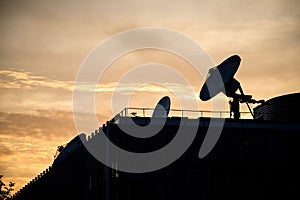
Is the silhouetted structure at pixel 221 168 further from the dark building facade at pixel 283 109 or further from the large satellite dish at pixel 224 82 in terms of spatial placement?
the dark building facade at pixel 283 109

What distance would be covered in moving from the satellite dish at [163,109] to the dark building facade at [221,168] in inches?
59.5

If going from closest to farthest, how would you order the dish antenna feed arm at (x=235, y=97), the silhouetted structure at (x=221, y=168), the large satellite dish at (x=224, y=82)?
the silhouetted structure at (x=221, y=168)
the large satellite dish at (x=224, y=82)
the dish antenna feed arm at (x=235, y=97)

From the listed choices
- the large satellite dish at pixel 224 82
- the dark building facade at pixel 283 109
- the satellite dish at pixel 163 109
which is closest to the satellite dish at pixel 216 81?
the large satellite dish at pixel 224 82

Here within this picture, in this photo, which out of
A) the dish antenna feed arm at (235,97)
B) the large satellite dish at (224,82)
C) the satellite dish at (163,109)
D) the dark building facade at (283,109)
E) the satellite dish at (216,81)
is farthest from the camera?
the dark building facade at (283,109)

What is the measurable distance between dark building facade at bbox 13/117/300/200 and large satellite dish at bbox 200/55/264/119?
2.62 metres

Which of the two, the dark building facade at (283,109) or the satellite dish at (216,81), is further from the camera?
the dark building facade at (283,109)

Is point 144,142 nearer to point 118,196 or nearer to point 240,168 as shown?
point 118,196

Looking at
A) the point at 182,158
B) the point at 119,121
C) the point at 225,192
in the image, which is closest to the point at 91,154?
the point at 119,121

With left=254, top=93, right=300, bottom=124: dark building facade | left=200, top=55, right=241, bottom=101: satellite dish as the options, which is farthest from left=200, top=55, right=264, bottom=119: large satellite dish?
left=254, top=93, right=300, bottom=124: dark building facade

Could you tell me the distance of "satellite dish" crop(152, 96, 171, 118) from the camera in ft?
169

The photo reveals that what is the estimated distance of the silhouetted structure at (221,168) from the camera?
48156mm

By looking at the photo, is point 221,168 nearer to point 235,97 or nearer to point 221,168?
point 221,168

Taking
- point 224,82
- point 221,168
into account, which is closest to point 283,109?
point 224,82

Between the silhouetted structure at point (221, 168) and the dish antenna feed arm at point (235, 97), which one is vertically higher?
the dish antenna feed arm at point (235, 97)
